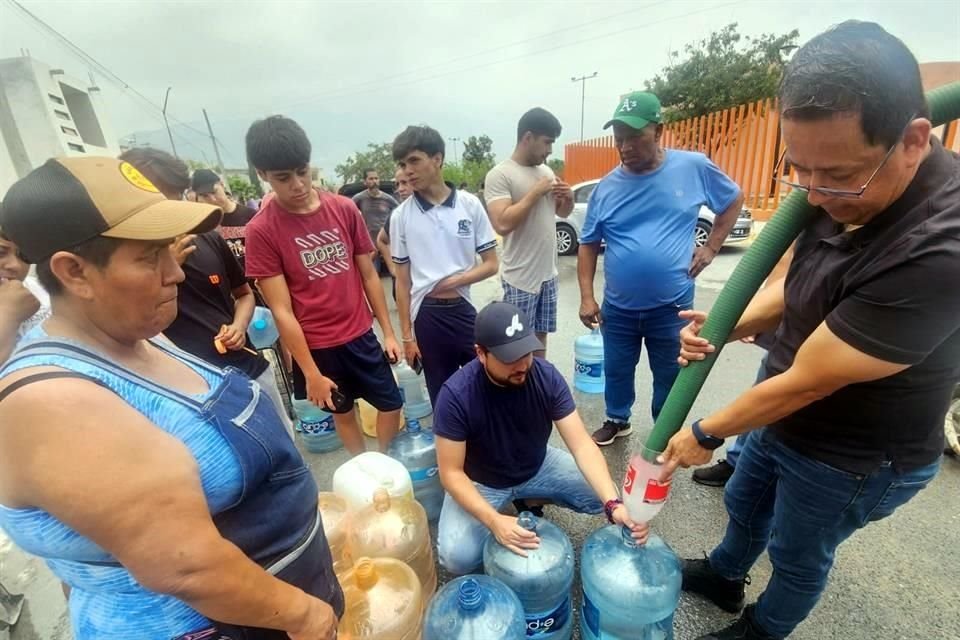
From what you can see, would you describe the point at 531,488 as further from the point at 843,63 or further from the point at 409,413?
the point at 843,63

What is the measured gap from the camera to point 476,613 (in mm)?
1545

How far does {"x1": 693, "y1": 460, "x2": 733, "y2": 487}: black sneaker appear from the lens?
2568 mm

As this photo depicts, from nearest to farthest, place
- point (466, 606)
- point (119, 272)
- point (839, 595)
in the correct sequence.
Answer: point (119, 272) → point (466, 606) → point (839, 595)

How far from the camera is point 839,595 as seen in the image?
1899 millimetres

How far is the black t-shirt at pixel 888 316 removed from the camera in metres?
0.95

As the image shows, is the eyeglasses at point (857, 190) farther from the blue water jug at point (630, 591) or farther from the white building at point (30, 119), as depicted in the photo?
the white building at point (30, 119)

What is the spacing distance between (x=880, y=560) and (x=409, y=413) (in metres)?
2.90

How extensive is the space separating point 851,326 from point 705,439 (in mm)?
533

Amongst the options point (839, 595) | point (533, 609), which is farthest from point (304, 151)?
point (839, 595)

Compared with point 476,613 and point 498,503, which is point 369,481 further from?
point 476,613

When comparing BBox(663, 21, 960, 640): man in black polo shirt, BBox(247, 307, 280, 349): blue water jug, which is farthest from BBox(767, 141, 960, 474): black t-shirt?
BBox(247, 307, 280, 349): blue water jug

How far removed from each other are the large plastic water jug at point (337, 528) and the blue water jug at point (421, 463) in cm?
45

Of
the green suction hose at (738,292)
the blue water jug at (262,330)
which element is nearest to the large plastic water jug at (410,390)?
the blue water jug at (262,330)

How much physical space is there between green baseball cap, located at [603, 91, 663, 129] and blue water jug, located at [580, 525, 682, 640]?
201cm
